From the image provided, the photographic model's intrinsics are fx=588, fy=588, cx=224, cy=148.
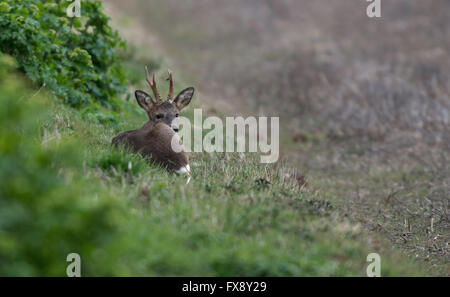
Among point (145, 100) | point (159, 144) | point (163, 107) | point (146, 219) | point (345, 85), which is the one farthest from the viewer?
point (345, 85)

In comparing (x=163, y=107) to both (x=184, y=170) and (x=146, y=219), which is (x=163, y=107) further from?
(x=146, y=219)

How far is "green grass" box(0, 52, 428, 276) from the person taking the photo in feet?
16.3

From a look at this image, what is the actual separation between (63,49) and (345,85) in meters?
10.9

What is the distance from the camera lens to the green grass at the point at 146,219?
4953 millimetres

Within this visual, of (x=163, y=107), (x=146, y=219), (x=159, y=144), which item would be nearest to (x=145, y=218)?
(x=146, y=219)

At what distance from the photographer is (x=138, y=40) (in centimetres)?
2233

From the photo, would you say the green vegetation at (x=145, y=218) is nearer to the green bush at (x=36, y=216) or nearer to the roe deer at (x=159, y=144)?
the green bush at (x=36, y=216)

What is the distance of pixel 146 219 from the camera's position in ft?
20.2

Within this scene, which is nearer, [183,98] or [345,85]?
[183,98]

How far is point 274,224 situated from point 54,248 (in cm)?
258

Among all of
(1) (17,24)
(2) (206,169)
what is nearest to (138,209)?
(2) (206,169)

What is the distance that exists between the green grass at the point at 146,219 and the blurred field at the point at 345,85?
1.63 metres

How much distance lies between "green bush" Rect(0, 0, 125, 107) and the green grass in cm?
216
